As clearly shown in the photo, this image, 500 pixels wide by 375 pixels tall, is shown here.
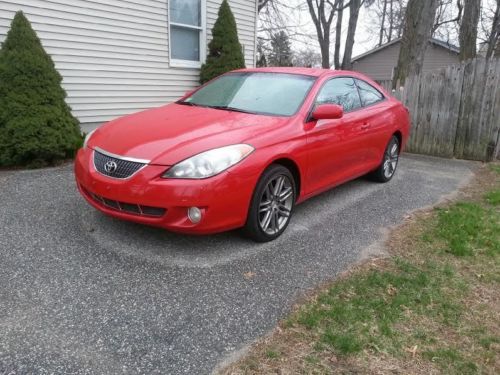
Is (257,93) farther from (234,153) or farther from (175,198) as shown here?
(175,198)

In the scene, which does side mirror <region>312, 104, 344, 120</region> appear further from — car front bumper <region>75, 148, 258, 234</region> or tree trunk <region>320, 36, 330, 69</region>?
tree trunk <region>320, 36, 330, 69</region>

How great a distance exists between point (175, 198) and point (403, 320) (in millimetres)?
1750

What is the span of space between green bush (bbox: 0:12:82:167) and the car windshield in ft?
7.31

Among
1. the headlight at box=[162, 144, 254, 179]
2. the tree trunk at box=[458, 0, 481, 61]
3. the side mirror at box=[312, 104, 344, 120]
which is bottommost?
the headlight at box=[162, 144, 254, 179]

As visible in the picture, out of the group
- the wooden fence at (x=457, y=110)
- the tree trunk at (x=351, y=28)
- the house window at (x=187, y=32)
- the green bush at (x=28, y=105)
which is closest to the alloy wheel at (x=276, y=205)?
the green bush at (x=28, y=105)

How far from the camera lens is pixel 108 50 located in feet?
24.3

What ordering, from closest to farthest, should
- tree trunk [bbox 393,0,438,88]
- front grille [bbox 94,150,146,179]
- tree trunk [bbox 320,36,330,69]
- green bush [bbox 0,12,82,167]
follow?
front grille [bbox 94,150,146,179] → green bush [bbox 0,12,82,167] → tree trunk [bbox 393,0,438,88] → tree trunk [bbox 320,36,330,69]

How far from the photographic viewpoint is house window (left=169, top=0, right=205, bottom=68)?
8484mm

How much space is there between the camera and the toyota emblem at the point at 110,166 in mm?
3217

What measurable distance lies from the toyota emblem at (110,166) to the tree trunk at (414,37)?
26.4 ft

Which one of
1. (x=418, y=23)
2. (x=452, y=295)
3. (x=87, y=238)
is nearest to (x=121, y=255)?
(x=87, y=238)

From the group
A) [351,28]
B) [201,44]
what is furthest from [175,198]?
[351,28]

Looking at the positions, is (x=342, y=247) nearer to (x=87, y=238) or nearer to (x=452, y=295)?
(x=452, y=295)

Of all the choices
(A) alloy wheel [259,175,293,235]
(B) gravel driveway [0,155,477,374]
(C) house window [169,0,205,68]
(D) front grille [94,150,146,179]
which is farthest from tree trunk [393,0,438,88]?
(D) front grille [94,150,146,179]
